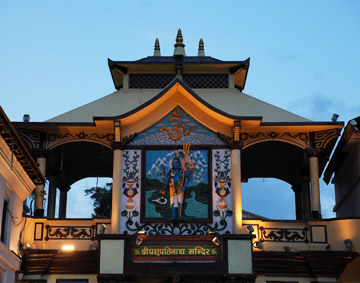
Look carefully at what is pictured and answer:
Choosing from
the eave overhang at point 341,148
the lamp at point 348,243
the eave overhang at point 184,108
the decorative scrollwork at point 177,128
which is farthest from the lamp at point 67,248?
the eave overhang at point 341,148

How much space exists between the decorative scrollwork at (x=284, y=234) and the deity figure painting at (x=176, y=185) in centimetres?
238

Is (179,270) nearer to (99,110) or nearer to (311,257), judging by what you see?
(311,257)

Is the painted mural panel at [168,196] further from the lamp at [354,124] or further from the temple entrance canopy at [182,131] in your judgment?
the lamp at [354,124]

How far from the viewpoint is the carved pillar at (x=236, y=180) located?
29.0 m

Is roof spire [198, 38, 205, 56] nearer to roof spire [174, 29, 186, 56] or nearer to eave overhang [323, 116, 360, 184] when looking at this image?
roof spire [174, 29, 186, 56]

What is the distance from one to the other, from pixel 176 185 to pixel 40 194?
5.44 meters

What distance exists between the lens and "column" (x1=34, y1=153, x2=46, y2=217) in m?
30.5

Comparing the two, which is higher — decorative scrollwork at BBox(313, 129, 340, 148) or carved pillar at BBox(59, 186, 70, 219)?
decorative scrollwork at BBox(313, 129, 340, 148)

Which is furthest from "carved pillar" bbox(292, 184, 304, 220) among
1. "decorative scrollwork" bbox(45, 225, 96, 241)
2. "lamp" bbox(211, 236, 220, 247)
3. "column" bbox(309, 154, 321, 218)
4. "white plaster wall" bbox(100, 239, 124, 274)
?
"white plaster wall" bbox(100, 239, 124, 274)

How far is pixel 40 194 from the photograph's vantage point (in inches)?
1212

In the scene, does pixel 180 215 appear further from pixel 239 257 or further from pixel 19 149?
pixel 19 149

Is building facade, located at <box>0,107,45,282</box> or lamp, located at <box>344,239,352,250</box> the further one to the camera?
lamp, located at <box>344,239,352,250</box>

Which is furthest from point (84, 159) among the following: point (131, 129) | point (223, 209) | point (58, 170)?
point (223, 209)

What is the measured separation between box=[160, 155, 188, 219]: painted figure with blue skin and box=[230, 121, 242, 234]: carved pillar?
6.00ft
